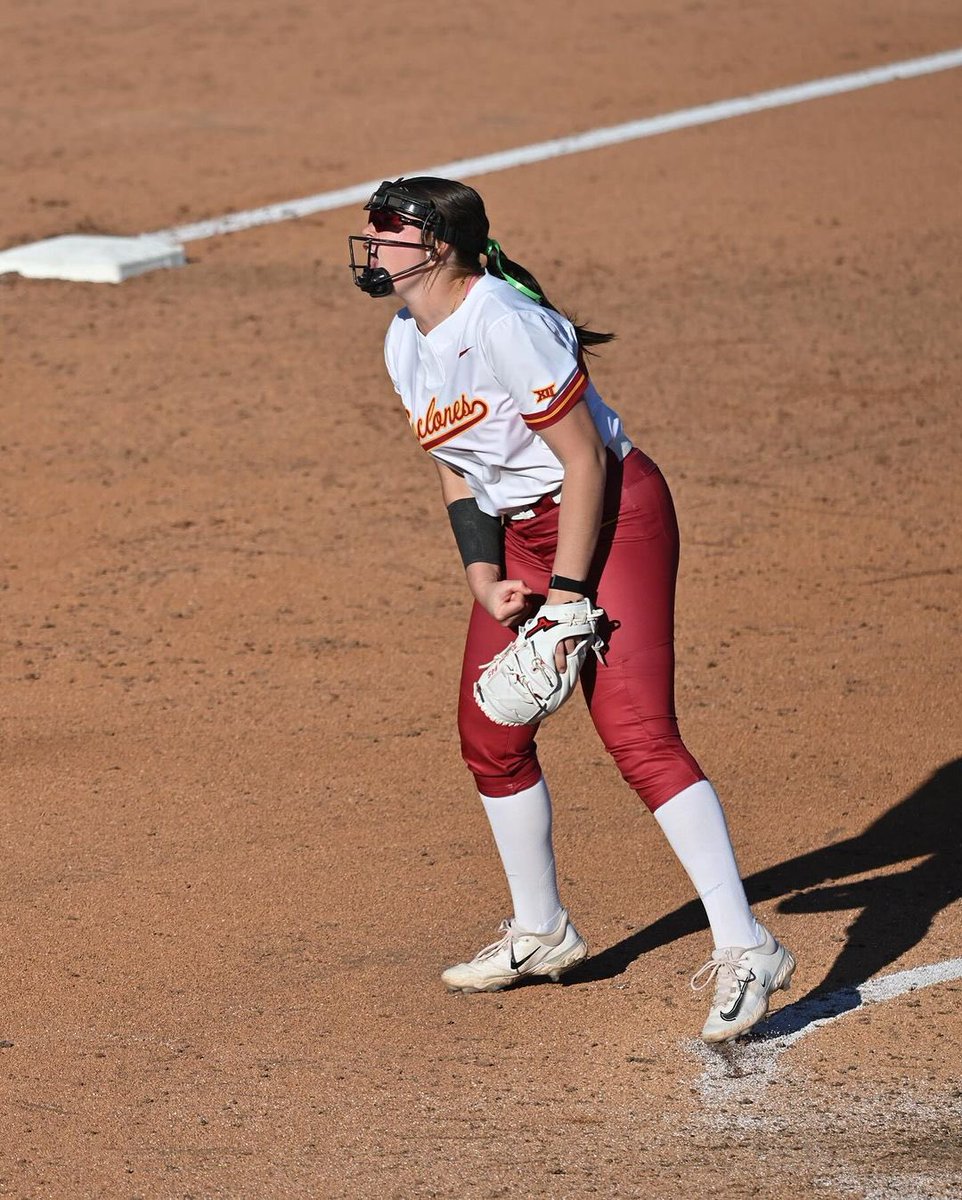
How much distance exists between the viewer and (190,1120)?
3.83m

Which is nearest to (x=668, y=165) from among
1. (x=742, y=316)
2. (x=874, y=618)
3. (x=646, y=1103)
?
(x=742, y=316)

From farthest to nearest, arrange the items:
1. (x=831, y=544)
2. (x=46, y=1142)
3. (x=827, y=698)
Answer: (x=831, y=544) → (x=827, y=698) → (x=46, y=1142)

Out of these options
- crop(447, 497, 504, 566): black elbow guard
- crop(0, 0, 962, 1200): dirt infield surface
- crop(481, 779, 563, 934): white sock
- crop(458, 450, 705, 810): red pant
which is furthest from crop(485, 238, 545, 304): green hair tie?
crop(0, 0, 962, 1200): dirt infield surface

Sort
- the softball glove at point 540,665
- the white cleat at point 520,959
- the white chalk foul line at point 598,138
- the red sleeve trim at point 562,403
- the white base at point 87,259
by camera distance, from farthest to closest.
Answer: the white chalk foul line at point 598,138 < the white base at point 87,259 < the white cleat at point 520,959 < the softball glove at point 540,665 < the red sleeve trim at point 562,403

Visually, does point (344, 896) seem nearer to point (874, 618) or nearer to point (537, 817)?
point (537, 817)

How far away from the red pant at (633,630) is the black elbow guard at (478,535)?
0.06 metres

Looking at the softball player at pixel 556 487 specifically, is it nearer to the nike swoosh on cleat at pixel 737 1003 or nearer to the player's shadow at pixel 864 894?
the nike swoosh on cleat at pixel 737 1003

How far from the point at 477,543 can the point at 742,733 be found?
2.05 m

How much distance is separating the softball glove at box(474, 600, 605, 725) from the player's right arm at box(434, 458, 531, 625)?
7cm

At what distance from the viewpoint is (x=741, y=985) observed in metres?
3.84

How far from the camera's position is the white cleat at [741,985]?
3.85 metres

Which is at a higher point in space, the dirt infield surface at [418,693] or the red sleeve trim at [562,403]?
the red sleeve trim at [562,403]

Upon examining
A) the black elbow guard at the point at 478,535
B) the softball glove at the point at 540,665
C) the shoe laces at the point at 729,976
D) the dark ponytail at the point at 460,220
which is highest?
the dark ponytail at the point at 460,220

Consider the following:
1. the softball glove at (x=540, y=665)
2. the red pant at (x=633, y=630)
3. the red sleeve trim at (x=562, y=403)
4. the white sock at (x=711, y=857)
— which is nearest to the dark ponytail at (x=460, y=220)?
the red sleeve trim at (x=562, y=403)
